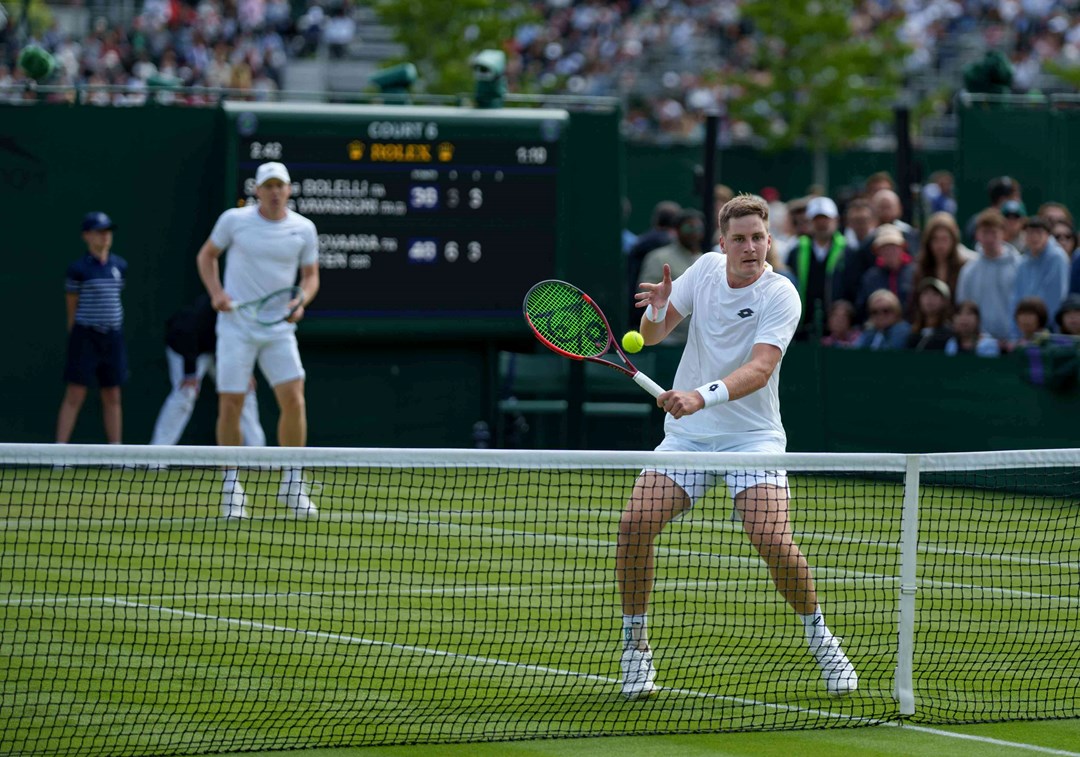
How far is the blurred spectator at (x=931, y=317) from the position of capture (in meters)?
14.5

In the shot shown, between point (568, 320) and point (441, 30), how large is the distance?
2734 cm

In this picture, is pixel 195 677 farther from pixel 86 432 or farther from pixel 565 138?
pixel 565 138

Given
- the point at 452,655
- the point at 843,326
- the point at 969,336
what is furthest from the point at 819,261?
the point at 452,655

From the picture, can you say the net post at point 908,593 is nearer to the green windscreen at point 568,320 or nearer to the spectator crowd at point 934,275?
the green windscreen at point 568,320

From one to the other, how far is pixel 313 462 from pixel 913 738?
2239 mm

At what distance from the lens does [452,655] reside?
25.6 ft

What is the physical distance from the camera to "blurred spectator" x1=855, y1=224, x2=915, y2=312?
15383 millimetres

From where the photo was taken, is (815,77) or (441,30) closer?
(815,77)

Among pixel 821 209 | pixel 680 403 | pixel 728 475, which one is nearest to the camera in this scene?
pixel 680 403

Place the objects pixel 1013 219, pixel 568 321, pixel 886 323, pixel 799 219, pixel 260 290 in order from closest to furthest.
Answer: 1. pixel 568 321
2. pixel 260 290
3. pixel 886 323
4. pixel 1013 219
5. pixel 799 219

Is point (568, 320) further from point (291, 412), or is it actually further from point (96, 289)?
point (96, 289)

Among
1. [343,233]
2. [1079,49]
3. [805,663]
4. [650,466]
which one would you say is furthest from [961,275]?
[1079,49]

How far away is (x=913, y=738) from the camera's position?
6520 millimetres

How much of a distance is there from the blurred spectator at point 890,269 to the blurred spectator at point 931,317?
70cm
